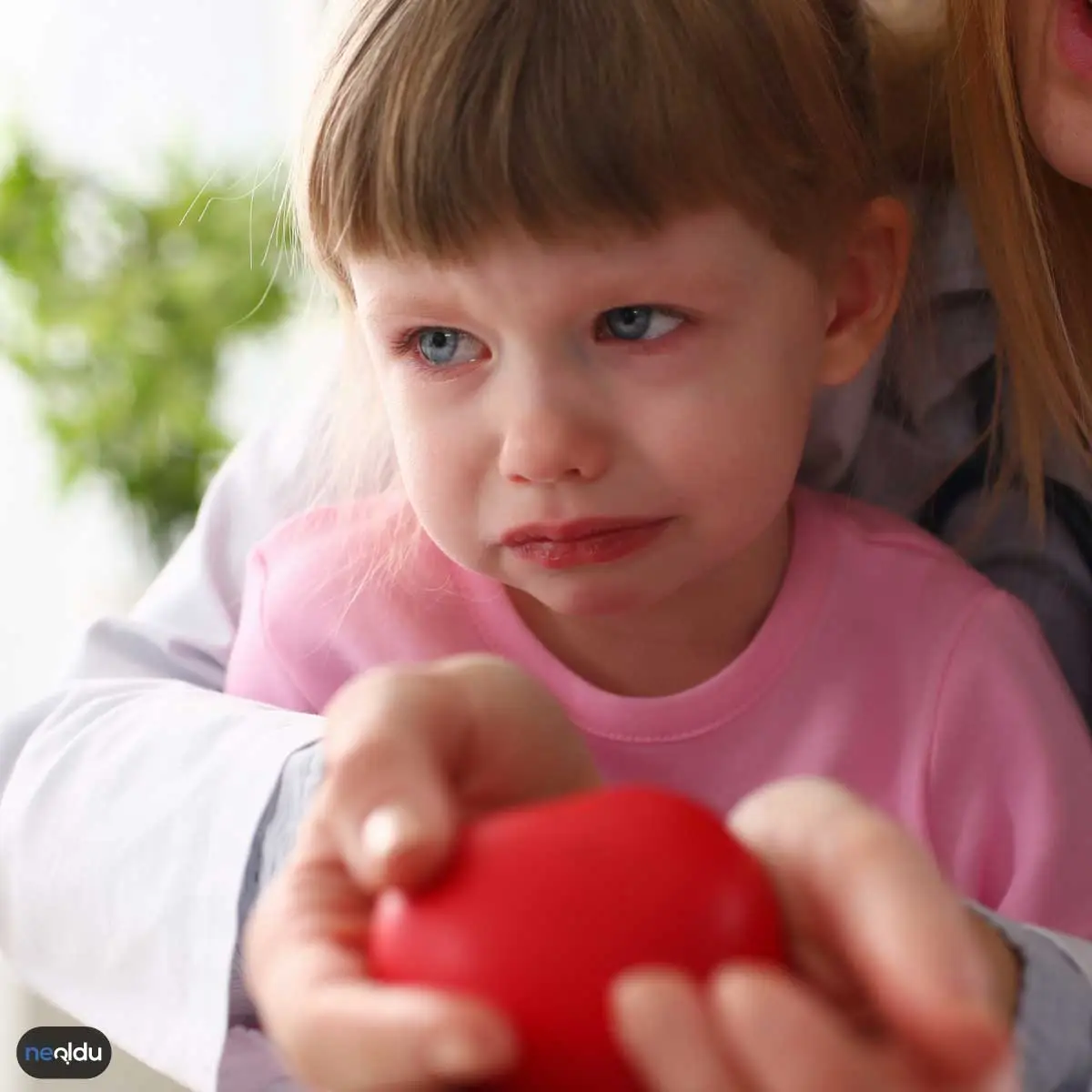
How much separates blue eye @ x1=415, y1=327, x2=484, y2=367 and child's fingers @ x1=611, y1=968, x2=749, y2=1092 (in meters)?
0.40

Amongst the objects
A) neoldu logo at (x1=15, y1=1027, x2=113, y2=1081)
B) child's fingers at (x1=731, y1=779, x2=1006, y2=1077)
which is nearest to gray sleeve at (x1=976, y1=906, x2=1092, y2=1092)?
child's fingers at (x1=731, y1=779, x2=1006, y2=1077)

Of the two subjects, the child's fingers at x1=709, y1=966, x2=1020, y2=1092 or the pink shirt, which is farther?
the pink shirt

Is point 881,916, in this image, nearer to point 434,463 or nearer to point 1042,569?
point 434,463

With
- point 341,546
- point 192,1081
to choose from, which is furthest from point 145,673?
point 192,1081

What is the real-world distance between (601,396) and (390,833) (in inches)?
12.4

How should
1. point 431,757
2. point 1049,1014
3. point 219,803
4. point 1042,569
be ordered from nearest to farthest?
point 431,757 → point 1049,1014 → point 219,803 → point 1042,569

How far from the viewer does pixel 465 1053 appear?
0.39 m

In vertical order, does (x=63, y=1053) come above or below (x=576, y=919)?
below

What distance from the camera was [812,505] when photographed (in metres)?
0.94

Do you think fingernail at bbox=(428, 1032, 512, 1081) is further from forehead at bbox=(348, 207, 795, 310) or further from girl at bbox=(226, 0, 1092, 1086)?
forehead at bbox=(348, 207, 795, 310)

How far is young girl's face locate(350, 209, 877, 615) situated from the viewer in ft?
2.27

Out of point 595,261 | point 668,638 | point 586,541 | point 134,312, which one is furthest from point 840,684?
point 134,312

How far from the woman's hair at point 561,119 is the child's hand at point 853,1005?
0.33 m

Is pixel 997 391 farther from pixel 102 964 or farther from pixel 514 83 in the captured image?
pixel 102 964
